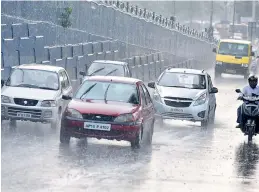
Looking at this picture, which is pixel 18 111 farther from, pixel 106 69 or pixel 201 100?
pixel 106 69

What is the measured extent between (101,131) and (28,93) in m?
4.03

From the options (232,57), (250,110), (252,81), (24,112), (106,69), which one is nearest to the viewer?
(24,112)

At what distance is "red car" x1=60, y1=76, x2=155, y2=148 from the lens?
1911 cm

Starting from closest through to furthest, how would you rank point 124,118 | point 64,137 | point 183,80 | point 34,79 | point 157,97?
point 124,118
point 64,137
point 34,79
point 157,97
point 183,80

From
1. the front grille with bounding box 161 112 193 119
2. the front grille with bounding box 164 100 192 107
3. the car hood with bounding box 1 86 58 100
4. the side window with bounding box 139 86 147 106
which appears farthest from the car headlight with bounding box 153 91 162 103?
the side window with bounding box 139 86 147 106

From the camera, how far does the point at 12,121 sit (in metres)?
23.2

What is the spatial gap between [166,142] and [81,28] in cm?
2541

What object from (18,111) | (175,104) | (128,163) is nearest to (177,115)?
(175,104)

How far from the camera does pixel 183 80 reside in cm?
2800

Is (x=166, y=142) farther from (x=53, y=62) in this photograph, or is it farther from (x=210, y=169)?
(x=53, y=62)

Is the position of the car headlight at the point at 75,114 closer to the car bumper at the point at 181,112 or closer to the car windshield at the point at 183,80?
the car bumper at the point at 181,112

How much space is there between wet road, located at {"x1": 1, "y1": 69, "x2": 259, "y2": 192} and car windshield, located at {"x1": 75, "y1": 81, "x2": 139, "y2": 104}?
92cm

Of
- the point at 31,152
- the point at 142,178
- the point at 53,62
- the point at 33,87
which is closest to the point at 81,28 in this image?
the point at 53,62

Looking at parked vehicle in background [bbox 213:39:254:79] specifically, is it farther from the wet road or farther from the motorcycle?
the motorcycle
